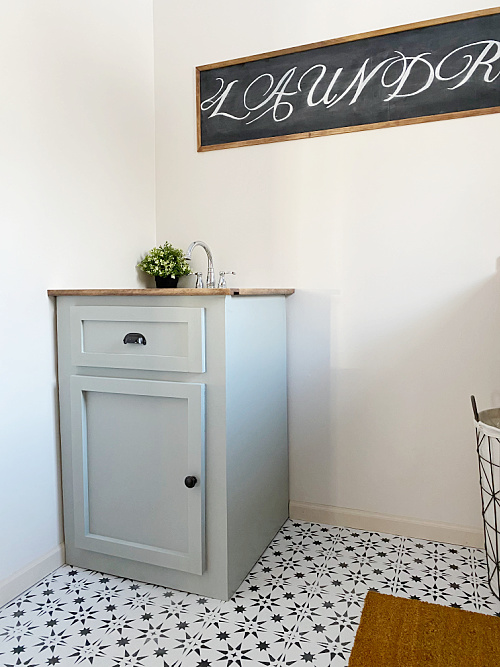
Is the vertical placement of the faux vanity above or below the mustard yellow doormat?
above

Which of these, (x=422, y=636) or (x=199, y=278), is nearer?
(x=422, y=636)

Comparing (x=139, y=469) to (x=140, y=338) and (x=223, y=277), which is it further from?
(x=223, y=277)

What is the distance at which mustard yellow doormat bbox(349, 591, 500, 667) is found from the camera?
1.23m

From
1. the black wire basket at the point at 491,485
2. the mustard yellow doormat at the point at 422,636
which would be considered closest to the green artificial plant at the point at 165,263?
the black wire basket at the point at 491,485

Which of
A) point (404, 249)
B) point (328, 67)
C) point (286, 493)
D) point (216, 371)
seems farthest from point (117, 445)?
point (328, 67)

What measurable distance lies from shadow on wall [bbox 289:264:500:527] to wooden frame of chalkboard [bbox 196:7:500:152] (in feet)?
2.05

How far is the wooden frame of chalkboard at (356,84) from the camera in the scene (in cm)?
168

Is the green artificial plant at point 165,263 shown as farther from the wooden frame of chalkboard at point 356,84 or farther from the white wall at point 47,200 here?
the wooden frame of chalkboard at point 356,84

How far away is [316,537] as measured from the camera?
188 cm

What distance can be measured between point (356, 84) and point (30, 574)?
196 cm

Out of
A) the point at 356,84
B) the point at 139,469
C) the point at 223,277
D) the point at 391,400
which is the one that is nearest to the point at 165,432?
the point at 139,469

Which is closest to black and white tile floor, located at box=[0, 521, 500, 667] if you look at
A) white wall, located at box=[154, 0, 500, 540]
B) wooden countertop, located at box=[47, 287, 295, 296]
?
white wall, located at box=[154, 0, 500, 540]

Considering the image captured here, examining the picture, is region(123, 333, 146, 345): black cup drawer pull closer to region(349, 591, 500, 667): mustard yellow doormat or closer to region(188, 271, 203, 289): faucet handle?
region(188, 271, 203, 289): faucet handle

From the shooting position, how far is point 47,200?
5.36 feet
